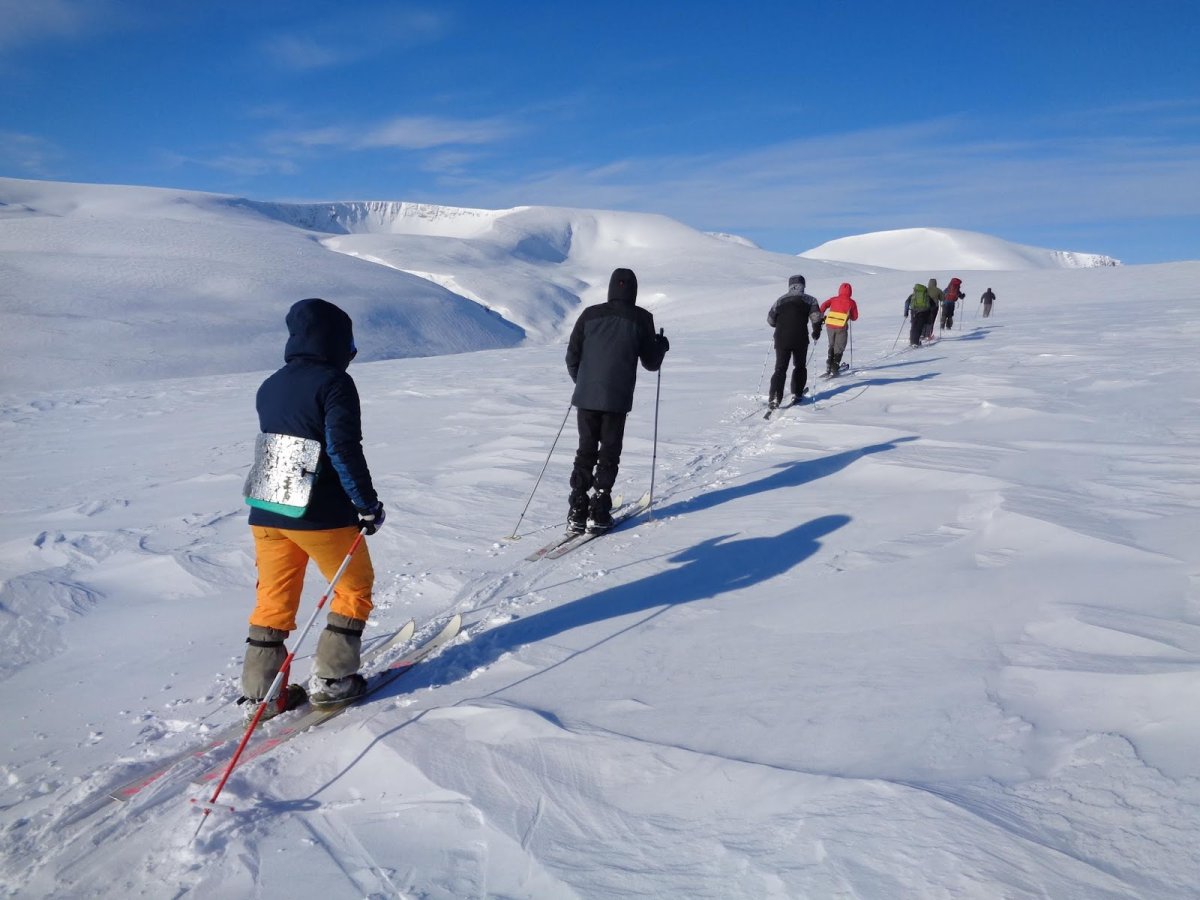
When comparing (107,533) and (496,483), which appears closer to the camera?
(107,533)

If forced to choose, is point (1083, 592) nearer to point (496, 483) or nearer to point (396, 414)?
point (496, 483)

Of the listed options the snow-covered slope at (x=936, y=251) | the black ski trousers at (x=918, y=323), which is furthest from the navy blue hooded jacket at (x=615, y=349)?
the snow-covered slope at (x=936, y=251)

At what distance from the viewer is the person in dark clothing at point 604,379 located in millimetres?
5250

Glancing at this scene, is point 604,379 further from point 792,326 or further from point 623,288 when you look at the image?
point 792,326

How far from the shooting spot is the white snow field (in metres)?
2.12

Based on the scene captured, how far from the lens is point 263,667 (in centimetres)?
314

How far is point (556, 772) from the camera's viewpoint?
254 centimetres

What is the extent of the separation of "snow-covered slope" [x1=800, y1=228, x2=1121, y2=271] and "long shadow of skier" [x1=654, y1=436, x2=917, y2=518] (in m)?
152

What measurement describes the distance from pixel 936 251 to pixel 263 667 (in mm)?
181787

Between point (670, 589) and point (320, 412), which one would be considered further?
point (670, 589)

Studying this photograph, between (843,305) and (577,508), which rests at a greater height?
(843,305)

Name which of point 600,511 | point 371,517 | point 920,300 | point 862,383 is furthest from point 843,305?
point 371,517

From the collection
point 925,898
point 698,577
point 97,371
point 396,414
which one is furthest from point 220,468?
point 97,371

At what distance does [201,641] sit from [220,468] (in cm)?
425
